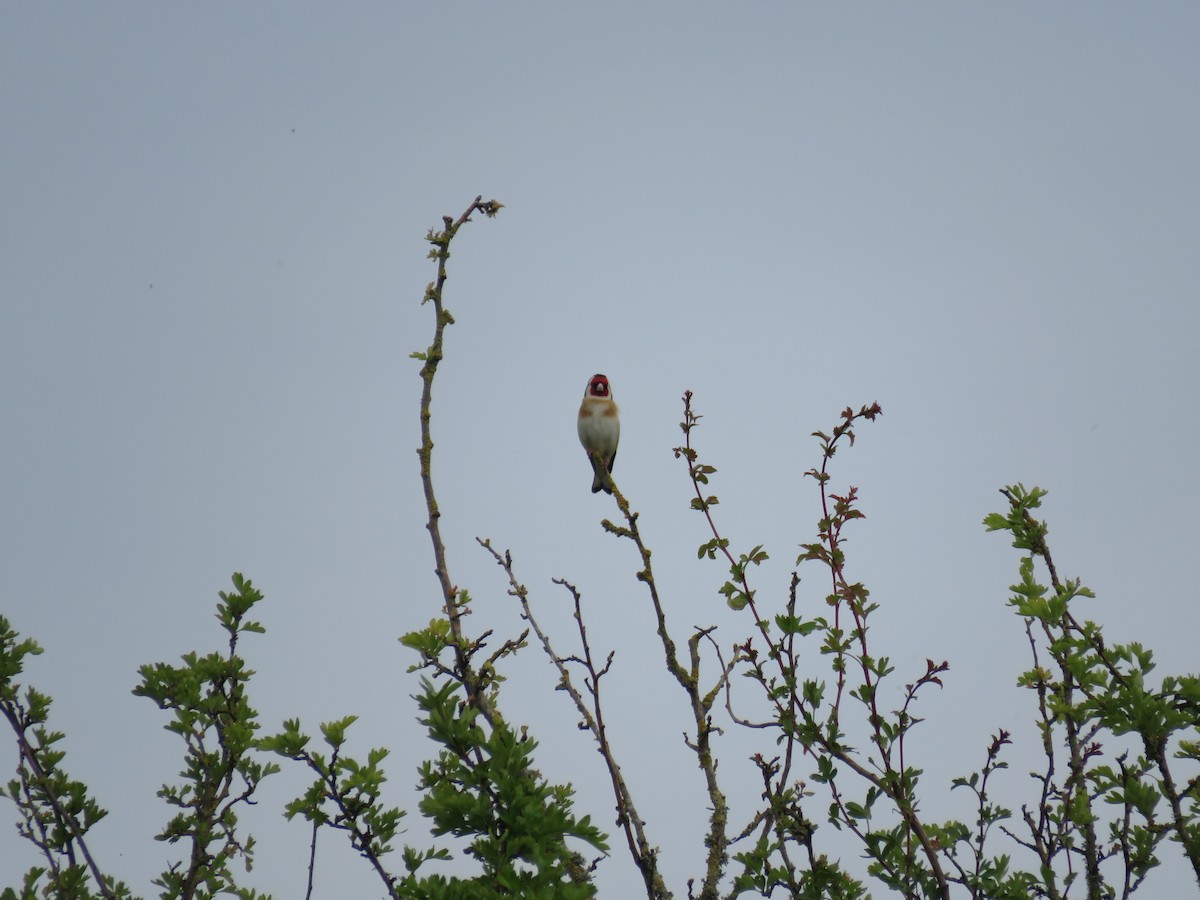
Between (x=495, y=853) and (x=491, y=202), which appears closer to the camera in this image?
(x=495, y=853)

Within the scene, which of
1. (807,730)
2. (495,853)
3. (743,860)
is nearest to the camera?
(495,853)

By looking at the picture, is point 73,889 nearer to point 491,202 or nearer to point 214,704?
point 214,704

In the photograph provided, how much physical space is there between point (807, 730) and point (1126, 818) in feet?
A: 4.31

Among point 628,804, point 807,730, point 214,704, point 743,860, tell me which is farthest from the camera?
point 214,704

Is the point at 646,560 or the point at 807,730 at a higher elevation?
the point at 646,560

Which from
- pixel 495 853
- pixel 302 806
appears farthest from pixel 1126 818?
pixel 302 806

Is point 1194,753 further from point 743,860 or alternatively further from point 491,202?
point 491,202

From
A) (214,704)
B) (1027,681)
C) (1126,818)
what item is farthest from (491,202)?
(1126,818)

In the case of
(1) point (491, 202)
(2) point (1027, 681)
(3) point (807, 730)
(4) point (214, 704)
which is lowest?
(3) point (807, 730)

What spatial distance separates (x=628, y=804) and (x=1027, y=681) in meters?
2.14

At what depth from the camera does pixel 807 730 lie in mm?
4258

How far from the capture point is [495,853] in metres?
3.39

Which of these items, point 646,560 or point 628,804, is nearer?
point 628,804

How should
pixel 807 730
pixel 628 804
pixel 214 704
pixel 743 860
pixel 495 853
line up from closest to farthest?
pixel 495 853, pixel 628 804, pixel 807 730, pixel 743 860, pixel 214 704
